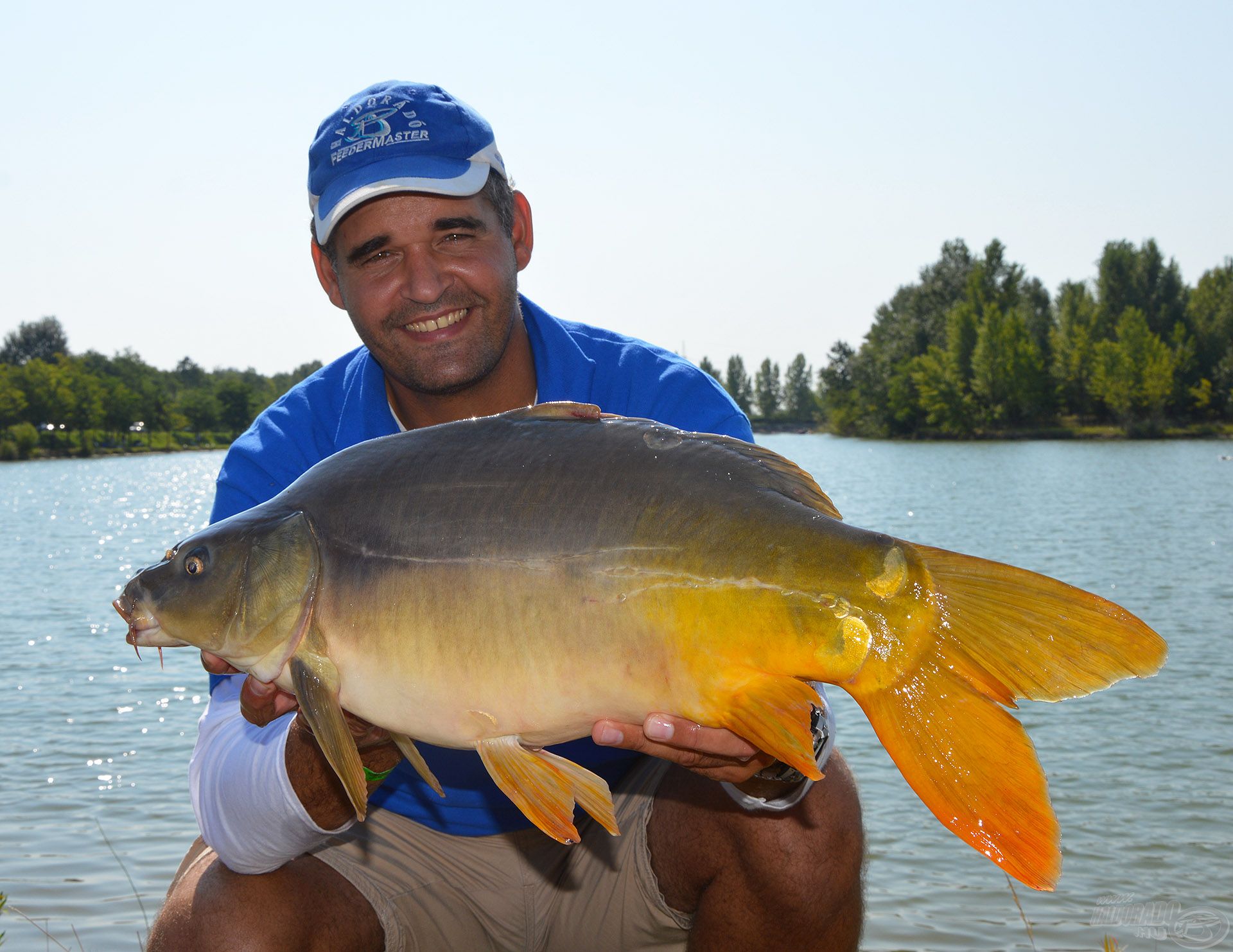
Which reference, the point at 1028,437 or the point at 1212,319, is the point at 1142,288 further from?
the point at 1028,437

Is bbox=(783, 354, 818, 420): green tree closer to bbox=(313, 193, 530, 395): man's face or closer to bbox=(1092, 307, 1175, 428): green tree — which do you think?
bbox=(1092, 307, 1175, 428): green tree

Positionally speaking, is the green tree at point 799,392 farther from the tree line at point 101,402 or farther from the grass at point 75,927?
the grass at point 75,927

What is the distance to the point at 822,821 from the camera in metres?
2.75

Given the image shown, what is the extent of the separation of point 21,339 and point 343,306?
11846 centimetres

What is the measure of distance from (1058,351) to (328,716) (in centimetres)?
7258

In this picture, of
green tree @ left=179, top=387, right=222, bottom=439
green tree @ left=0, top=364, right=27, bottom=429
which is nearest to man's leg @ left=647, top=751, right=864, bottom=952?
green tree @ left=0, top=364, right=27, bottom=429

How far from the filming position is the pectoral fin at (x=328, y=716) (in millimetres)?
2113

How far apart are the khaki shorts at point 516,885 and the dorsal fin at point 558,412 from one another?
1.32 meters

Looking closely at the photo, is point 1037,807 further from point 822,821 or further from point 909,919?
point 909,919

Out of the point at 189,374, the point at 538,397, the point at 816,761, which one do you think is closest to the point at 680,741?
the point at 816,761

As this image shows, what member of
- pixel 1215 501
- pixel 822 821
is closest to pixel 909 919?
pixel 822 821

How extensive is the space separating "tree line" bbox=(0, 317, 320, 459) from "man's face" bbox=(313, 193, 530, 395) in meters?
73.4

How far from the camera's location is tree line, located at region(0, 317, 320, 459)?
8331cm

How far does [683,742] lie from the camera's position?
218 centimetres
